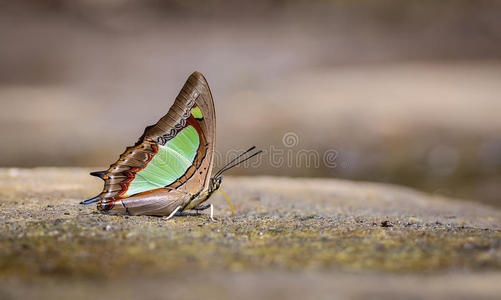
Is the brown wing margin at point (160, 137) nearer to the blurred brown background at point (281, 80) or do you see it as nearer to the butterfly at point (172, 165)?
the butterfly at point (172, 165)

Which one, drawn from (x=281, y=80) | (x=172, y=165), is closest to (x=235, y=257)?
(x=172, y=165)

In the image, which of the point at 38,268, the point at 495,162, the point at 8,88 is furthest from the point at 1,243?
the point at 8,88

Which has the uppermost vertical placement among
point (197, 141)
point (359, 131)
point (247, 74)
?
point (247, 74)

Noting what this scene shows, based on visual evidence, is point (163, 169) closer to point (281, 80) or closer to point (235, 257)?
point (235, 257)

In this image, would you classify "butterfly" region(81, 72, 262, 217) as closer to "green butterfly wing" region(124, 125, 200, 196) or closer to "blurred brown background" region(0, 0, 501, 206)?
"green butterfly wing" region(124, 125, 200, 196)

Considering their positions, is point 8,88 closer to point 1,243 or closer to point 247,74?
point 247,74

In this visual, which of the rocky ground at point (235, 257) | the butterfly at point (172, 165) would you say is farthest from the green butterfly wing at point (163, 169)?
the rocky ground at point (235, 257)
